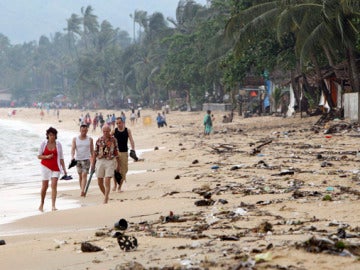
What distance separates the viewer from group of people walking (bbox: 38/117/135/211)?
10805mm

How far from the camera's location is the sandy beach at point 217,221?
5.06m

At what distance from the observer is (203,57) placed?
57281 millimetres

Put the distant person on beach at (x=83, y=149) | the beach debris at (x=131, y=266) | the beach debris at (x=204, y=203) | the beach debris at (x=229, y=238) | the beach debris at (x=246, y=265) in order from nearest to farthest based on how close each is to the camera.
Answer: the beach debris at (x=246, y=265)
the beach debris at (x=131, y=266)
the beach debris at (x=229, y=238)
the beach debris at (x=204, y=203)
the distant person on beach at (x=83, y=149)

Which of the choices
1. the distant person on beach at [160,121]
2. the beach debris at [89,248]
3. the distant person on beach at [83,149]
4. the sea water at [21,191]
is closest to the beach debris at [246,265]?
the beach debris at [89,248]

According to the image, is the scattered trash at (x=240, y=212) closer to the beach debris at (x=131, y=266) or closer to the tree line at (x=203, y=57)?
the beach debris at (x=131, y=266)

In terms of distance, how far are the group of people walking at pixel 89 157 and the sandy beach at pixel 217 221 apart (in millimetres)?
387

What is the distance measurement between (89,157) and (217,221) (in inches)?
212

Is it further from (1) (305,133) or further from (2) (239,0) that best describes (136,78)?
(1) (305,133)

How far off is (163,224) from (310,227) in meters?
1.73

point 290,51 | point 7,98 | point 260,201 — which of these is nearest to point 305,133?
point 290,51

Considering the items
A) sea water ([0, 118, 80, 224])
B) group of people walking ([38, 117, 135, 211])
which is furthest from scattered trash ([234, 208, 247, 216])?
sea water ([0, 118, 80, 224])

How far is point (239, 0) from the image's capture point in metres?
30.8

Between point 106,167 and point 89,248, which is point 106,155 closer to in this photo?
point 106,167

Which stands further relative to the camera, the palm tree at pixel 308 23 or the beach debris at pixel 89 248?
the palm tree at pixel 308 23
